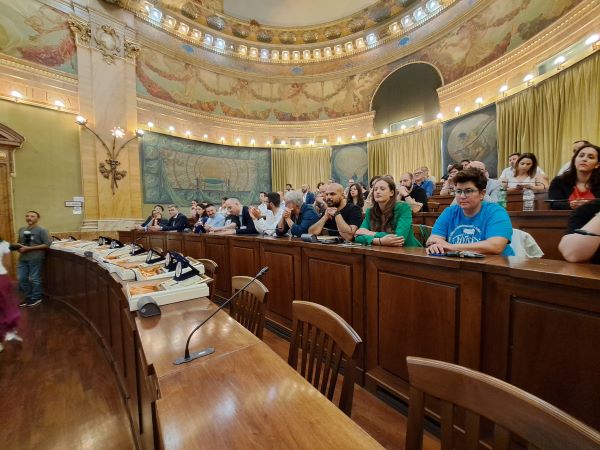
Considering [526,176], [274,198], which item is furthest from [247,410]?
[526,176]

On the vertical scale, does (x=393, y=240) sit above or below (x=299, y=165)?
below

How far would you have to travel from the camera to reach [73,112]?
7375 millimetres

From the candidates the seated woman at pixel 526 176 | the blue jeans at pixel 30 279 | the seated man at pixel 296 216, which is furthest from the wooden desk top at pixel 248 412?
the blue jeans at pixel 30 279

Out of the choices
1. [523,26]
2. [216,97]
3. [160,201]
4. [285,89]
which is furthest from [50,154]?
[523,26]

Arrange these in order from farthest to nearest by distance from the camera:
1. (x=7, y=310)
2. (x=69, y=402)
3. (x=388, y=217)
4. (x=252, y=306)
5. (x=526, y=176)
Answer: (x=526, y=176) → (x=7, y=310) → (x=388, y=217) → (x=69, y=402) → (x=252, y=306)

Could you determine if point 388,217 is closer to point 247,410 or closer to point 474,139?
point 247,410

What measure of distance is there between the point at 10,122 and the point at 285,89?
8942 mm

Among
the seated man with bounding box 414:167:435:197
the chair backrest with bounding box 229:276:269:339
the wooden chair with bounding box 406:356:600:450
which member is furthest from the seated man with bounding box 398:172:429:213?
the wooden chair with bounding box 406:356:600:450

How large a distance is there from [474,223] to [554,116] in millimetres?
6653

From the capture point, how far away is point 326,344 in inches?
44.5

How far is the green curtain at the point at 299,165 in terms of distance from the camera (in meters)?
11.5

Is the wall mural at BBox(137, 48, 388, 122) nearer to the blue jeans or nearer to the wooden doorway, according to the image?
the wooden doorway

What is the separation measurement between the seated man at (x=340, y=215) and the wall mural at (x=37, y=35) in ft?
29.0

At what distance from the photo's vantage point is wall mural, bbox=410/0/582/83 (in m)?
6.20
